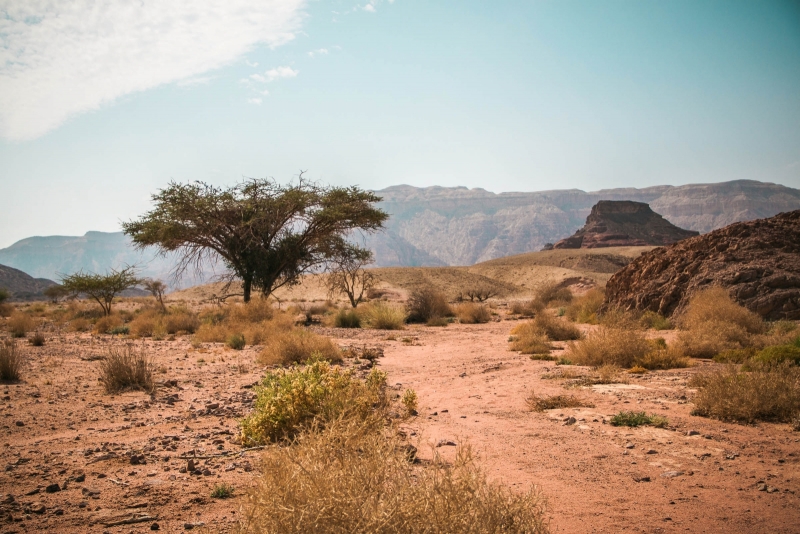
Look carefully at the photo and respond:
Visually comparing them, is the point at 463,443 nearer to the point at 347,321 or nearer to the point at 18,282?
the point at 347,321

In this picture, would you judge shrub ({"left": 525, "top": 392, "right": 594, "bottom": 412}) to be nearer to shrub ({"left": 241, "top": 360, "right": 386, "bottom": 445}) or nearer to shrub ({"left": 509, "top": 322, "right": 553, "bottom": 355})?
shrub ({"left": 241, "top": 360, "right": 386, "bottom": 445})

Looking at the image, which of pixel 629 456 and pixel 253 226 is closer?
pixel 629 456

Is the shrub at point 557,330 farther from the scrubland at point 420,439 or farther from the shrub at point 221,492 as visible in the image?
the shrub at point 221,492

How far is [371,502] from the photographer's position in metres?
2.38

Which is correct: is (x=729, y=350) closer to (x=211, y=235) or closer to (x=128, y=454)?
(x=128, y=454)

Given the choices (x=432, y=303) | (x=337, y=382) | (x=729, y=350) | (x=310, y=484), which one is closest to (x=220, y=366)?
(x=337, y=382)

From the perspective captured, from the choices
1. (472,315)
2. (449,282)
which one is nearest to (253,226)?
(472,315)

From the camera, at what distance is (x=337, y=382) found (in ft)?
17.5

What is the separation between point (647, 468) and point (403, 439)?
2.35 metres

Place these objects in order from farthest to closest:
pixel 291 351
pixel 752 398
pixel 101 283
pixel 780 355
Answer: pixel 101 283
pixel 291 351
pixel 780 355
pixel 752 398

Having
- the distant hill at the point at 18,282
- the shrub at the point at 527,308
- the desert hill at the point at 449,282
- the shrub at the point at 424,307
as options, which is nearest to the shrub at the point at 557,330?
the shrub at the point at 424,307

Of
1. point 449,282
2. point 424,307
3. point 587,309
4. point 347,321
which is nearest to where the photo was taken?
point 587,309

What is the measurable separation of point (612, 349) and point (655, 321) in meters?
5.68

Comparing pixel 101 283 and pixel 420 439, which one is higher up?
pixel 101 283
